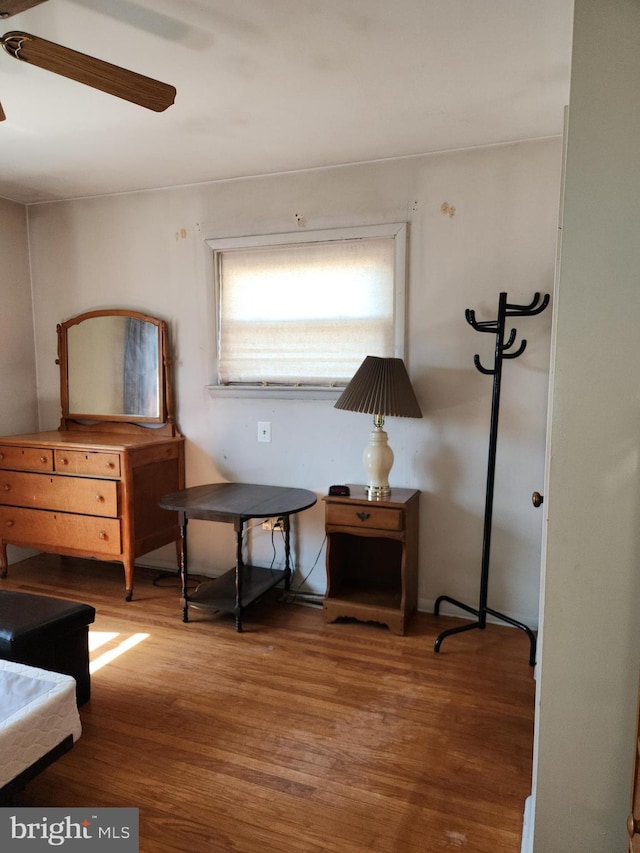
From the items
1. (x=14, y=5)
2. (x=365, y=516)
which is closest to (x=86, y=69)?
(x=14, y=5)

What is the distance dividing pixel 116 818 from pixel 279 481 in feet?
6.23

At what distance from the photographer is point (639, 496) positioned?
1.23 meters

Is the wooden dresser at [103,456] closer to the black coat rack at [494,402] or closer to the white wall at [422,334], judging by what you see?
the white wall at [422,334]

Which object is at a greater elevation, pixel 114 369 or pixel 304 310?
pixel 304 310

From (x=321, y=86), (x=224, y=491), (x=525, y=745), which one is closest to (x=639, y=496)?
(x=525, y=745)

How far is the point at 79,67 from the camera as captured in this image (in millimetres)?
1586

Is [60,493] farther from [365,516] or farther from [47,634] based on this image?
[365,516]

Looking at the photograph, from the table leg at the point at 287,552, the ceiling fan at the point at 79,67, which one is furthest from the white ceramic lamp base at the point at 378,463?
the ceiling fan at the point at 79,67

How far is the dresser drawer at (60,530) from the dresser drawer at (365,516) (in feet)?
3.97

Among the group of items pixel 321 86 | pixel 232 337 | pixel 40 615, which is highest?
pixel 321 86

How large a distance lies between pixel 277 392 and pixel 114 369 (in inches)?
44.0

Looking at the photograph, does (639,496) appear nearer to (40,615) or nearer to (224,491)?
(40,615)

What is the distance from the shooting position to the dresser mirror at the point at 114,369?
349 cm

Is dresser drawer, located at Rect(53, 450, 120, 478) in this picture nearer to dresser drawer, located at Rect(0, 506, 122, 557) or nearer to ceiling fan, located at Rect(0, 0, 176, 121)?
Answer: dresser drawer, located at Rect(0, 506, 122, 557)
